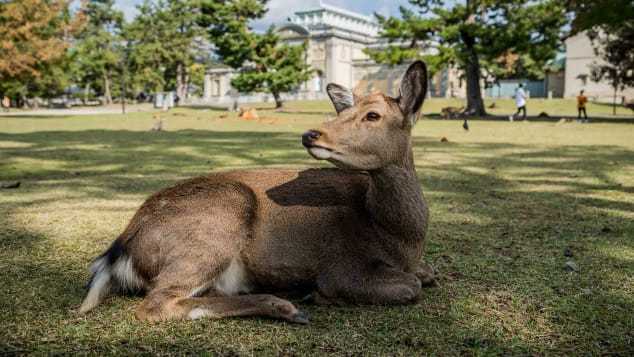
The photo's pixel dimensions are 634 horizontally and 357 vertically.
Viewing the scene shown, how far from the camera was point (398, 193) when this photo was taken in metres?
3.54

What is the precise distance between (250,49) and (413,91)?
42.9 meters

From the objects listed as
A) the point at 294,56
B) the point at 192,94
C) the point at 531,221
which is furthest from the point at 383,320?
the point at 192,94

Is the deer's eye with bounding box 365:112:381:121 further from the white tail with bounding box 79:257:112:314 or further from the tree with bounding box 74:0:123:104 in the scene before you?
the tree with bounding box 74:0:123:104

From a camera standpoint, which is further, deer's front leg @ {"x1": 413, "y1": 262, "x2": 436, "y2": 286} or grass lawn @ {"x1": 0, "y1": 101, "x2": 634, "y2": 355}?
deer's front leg @ {"x1": 413, "y1": 262, "x2": 436, "y2": 286}

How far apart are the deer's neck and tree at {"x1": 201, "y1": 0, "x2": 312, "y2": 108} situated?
139ft

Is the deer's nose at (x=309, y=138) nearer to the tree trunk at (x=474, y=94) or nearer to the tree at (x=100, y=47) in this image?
the tree trunk at (x=474, y=94)

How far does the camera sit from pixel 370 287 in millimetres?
3414

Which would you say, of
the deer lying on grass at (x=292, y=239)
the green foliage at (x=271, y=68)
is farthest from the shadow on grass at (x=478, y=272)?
the green foliage at (x=271, y=68)

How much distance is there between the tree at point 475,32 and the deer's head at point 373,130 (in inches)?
1130

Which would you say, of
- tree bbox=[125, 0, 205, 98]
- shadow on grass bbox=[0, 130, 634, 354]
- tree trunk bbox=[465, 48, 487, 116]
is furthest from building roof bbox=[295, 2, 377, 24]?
shadow on grass bbox=[0, 130, 634, 354]

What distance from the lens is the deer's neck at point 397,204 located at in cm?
352

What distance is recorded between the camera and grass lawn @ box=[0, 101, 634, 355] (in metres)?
2.97

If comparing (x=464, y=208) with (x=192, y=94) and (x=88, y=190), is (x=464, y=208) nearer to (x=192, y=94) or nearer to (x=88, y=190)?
(x=88, y=190)

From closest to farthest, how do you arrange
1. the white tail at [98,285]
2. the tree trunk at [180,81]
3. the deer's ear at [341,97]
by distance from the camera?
the white tail at [98,285] → the deer's ear at [341,97] → the tree trunk at [180,81]
